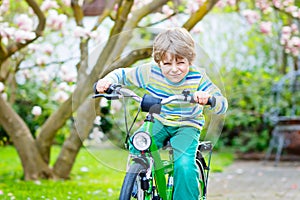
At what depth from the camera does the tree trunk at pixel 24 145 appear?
6357mm

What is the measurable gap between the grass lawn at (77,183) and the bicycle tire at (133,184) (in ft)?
0.53

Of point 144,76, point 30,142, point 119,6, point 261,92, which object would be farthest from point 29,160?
point 261,92

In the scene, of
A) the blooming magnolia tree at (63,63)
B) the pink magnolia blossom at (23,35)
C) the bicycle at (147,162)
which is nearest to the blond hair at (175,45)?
the bicycle at (147,162)

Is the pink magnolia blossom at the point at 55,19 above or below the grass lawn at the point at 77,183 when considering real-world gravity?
above

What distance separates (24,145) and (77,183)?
0.65 meters

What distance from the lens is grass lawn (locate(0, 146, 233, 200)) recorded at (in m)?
3.39

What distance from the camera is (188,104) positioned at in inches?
127

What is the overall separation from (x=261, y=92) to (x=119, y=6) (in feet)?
15.9

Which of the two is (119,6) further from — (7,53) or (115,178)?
(115,178)

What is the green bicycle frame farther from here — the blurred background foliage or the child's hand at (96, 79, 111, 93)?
the blurred background foliage

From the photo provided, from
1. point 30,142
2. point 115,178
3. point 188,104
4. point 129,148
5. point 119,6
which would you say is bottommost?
point 115,178

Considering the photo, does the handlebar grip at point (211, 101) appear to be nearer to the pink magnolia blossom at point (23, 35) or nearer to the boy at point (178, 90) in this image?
the boy at point (178, 90)

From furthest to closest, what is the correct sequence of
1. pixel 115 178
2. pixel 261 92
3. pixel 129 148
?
pixel 261 92, pixel 115 178, pixel 129 148

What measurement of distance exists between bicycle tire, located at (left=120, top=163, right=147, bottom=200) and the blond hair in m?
0.56
